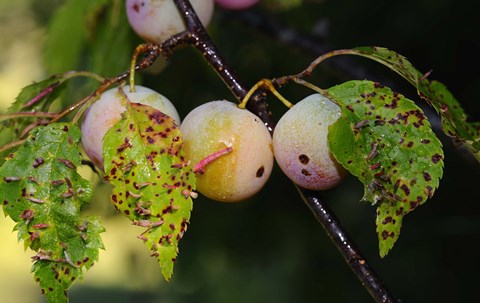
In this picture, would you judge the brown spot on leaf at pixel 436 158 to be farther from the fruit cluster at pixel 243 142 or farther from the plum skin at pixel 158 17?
the plum skin at pixel 158 17

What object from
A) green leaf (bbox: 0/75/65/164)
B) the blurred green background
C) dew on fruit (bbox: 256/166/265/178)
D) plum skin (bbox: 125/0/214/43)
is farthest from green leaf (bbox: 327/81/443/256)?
the blurred green background

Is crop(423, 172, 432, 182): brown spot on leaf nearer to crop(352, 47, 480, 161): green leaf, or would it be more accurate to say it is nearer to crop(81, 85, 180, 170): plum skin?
crop(352, 47, 480, 161): green leaf

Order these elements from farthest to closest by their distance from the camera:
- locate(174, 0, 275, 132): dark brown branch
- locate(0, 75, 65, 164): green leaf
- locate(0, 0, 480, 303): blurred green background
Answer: locate(0, 0, 480, 303): blurred green background → locate(0, 75, 65, 164): green leaf → locate(174, 0, 275, 132): dark brown branch

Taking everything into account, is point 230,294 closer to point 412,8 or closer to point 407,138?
point 412,8

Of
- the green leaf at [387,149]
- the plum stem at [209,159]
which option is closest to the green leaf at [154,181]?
the plum stem at [209,159]

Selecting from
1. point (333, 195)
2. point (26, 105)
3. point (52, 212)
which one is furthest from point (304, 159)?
point (333, 195)
